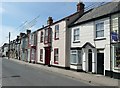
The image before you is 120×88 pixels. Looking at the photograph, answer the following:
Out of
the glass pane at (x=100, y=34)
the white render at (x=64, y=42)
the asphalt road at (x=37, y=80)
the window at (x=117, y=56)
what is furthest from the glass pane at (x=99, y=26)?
the white render at (x=64, y=42)

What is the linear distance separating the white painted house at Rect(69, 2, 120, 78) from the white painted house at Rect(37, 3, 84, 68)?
1.27m

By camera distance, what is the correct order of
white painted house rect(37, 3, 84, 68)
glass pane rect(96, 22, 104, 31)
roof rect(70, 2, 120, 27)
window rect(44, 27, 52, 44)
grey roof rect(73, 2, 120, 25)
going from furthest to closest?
window rect(44, 27, 52, 44)
white painted house rect(37, 3, 84, 68)
glass pane rect(96, 22, 104, 31)
grey roof rect(73, 2, 120, 25)
roof rect(70, 2, 120, 27)

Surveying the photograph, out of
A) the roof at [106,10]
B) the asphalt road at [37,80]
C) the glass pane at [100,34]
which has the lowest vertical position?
the asphalt road at [37,80]

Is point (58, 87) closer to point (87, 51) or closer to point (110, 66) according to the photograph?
point (110, 66)

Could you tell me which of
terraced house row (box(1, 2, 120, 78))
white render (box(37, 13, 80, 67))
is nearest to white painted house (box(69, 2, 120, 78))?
terraced house row (box(1, 2, 120, 78))

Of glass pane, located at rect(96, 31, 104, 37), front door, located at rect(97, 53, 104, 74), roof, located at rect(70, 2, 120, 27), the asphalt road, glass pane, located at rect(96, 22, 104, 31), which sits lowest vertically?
the asphalt road

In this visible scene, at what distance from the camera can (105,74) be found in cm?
1936

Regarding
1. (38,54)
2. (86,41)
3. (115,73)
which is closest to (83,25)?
(86,41)

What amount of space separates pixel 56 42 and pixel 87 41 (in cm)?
814

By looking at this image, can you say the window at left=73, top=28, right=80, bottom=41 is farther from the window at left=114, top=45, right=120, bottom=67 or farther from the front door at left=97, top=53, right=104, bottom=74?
the window at left=114, top=45, right=120, bottom=67

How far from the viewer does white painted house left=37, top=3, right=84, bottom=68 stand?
27.4 meters

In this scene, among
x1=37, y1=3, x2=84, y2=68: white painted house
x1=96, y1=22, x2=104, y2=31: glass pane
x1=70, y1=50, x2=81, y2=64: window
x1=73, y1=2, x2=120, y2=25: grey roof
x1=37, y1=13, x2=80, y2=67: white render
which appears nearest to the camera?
x1=73, y1=2, x2=120, y2=25: grey roof

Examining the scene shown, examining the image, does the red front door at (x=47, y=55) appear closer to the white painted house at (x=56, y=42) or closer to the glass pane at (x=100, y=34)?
the white painted house at (x=56, y=42)

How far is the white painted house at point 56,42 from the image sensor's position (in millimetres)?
27422
